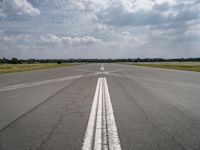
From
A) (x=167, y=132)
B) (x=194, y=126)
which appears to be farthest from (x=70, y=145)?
(x=194, y=126)

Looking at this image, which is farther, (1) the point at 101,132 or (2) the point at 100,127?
(2) the point at 100,127

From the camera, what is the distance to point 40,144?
3.84 metres

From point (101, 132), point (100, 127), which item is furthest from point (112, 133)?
point (100, 127)

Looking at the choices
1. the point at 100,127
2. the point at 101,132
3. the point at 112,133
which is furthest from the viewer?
the point at 100,127

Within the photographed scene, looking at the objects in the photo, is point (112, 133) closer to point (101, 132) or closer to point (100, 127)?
point (101, 132)

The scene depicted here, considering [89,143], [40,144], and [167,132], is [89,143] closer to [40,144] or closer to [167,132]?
[40,144]

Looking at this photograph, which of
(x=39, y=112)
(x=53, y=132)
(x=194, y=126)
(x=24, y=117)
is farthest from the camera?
(x=39, y=112)

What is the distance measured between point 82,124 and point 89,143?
125 cm

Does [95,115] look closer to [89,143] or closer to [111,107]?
[111,107]

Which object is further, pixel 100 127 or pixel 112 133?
pixel 100 127

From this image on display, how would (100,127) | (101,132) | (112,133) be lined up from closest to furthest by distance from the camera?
(112,133) < (101,132) < (100,127)

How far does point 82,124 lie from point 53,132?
812mm

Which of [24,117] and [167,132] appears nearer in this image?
[167,132]

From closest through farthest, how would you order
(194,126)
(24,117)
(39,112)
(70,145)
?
(70,145)
(194,126)
(24,117)
(39,112)
